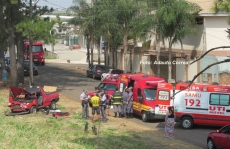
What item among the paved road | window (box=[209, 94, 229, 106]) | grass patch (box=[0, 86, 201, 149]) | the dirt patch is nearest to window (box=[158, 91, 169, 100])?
the paved road

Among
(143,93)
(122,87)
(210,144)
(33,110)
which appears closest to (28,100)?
(33,110)

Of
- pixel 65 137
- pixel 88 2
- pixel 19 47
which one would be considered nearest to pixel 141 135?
pixel 65 137

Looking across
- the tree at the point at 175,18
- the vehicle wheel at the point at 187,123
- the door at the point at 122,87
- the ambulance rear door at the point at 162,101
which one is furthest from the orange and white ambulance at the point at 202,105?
the tree at the point at 175,18

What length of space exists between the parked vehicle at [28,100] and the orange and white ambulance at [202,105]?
6719mm

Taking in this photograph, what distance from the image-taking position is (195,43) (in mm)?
35844

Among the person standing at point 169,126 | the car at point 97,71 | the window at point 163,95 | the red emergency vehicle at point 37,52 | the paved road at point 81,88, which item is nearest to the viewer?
→ the person standing at point 169,126

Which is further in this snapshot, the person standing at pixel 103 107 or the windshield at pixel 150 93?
the windshield at pixel 150 93

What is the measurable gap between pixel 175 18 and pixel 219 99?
12.0 metres

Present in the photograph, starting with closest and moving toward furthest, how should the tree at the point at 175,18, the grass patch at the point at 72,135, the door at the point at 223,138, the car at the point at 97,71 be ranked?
the grass patch at the point at 72,135, the door at the point at 223,138, the tree at the point at 175,18, the car at the point at 97,71

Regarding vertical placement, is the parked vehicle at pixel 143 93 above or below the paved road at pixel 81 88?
above

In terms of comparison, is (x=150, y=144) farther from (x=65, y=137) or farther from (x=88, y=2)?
(x=88, y=2)

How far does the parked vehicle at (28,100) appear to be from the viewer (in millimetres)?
21625

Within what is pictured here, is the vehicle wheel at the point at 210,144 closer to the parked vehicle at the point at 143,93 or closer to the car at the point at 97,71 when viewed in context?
the parked vehicle at the point at 143,93

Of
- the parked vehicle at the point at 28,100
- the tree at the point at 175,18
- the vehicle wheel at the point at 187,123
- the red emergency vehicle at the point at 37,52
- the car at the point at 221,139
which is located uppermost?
the tree at the point at 175,18
